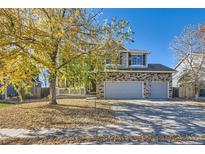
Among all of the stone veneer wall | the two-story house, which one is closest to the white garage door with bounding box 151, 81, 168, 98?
the two-story house

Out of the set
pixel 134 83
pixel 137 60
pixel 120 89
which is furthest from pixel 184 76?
pixel 120 89

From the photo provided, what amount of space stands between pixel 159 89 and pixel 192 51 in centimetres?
513

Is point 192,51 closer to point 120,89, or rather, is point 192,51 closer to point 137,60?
point 137,60

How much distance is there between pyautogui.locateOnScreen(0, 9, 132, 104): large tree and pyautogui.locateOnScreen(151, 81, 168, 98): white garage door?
37.7 ft

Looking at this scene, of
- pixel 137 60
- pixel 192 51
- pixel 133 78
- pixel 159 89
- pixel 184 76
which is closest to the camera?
pixel 192 51

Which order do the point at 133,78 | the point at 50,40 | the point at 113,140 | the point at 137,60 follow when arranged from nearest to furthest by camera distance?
the point at 113,140
the point at 50,40
the point at 133,78
the point at 137,60

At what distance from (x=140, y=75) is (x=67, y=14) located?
12.6 metres

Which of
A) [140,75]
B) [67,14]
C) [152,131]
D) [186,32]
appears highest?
[186,32]

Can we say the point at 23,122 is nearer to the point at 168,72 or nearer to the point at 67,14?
the point at 67,14

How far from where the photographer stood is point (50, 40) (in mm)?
8188

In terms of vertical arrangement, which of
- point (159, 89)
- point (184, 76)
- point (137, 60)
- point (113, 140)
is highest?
point (137, 60)
